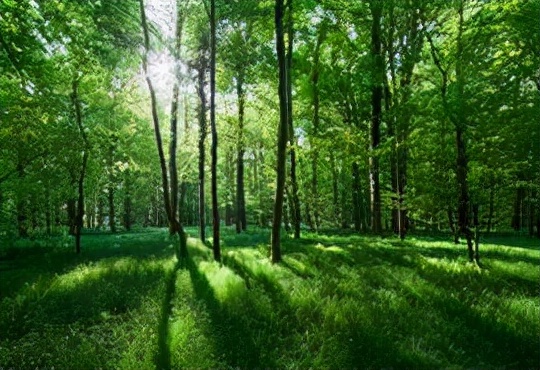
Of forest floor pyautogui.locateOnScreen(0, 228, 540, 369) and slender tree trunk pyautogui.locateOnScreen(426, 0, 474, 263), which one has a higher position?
slender tree trunk pyautogui.locateOnScreen(426, 0, 474, 263)

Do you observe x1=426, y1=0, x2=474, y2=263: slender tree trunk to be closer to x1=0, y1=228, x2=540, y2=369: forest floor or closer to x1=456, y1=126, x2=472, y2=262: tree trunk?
x1=456, y1=126, x2=472, y2=262: tree trunk

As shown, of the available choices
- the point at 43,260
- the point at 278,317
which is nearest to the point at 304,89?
the point at 43,260

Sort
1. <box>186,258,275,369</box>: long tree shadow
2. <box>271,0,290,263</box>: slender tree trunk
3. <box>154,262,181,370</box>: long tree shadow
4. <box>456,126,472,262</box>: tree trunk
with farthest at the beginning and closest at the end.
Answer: <box>271,0,290,263</box>: slender tree trunk
<box>456,126,472,262</box>: tree trunk
<box>186,258,275,369</box>: long tree shadow
<box>154,262,181,370</box>: long tree shadow

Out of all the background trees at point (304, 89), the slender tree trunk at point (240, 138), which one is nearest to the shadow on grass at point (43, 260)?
the background trees at point (304, 89)

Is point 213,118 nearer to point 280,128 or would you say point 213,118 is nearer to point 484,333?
point 280,128

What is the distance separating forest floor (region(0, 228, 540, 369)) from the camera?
5.93 meters

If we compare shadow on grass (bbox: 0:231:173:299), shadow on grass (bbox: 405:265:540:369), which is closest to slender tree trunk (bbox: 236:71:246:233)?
shadow on grass (bbox: 0:231:173:299)

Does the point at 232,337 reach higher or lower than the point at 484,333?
higher

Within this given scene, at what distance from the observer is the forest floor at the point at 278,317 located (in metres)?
5.93

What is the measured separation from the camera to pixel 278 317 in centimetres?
721

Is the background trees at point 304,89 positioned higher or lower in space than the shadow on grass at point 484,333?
higher

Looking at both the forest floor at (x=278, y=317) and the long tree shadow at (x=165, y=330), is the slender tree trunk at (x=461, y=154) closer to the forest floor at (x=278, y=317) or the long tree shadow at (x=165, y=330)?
the forest floor at (x=278, y=317)

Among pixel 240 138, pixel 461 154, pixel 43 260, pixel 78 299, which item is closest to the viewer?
pixel 78 299

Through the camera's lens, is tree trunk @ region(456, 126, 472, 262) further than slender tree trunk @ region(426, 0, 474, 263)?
Yes
